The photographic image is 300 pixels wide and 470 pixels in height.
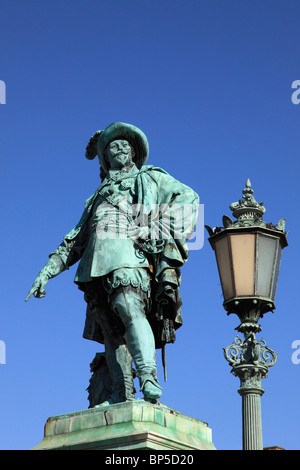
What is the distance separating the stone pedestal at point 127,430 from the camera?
10.5 meters

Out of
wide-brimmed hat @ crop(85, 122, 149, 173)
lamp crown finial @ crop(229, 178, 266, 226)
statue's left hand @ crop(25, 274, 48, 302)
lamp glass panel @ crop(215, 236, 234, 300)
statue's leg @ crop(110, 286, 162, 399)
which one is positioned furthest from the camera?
lamp crown finial @ crop(229, 178, 266, 226)

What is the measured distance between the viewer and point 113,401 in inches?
447

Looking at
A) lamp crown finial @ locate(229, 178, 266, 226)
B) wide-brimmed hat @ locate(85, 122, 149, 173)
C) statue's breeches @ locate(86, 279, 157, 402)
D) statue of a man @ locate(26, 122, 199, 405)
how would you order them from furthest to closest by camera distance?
lamp crown finial @ locate(229, 178, 266, 226) < wide-brimmed hat @ locate(85, 122, 149, 173) < statue of a man @ locate(26, 122, 199, 405) < statue's breeches @ locate(86, 279, 157, 402)

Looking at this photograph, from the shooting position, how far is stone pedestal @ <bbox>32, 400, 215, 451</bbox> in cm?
1054

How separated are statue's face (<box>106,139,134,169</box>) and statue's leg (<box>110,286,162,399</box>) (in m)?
1.59

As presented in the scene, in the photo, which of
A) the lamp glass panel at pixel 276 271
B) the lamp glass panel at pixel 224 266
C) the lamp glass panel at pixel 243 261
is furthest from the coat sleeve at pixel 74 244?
the lamp glass panel at pixel 276 271

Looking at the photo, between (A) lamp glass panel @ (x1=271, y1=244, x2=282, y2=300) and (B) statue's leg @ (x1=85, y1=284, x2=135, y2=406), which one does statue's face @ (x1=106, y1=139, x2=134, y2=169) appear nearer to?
(B) statue's leg @ (x1=85, y1=284, x2=135, y2=406)

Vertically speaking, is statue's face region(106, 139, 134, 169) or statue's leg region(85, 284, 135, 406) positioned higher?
statue's face region(106, 139, 134, 169)

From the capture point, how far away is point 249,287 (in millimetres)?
12141

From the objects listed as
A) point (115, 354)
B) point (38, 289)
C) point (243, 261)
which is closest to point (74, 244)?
point (38, 289)

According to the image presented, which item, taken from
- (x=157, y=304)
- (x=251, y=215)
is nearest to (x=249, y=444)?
(x=157, y=304)

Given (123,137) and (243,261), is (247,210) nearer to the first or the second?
(243,261)

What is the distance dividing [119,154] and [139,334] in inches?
82.5

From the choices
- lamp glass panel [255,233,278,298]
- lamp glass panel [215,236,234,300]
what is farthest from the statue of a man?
lamp glass panel [255,233,278,298]
